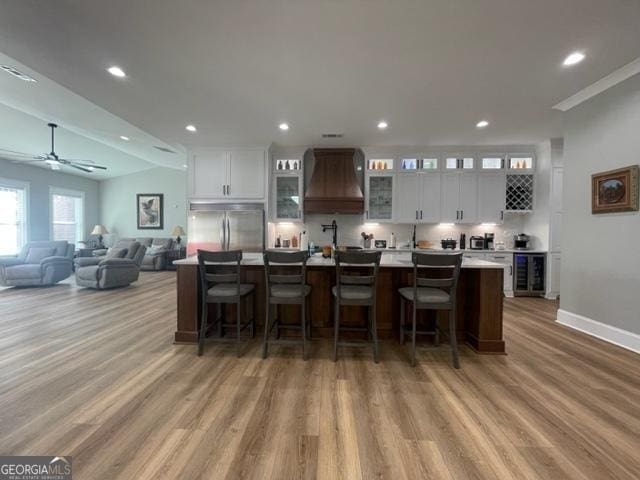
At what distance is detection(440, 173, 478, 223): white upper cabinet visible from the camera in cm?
521

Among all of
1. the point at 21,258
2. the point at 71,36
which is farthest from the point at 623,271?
the point at 21,258

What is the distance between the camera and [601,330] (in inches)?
126

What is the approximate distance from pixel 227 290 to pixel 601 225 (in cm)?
419

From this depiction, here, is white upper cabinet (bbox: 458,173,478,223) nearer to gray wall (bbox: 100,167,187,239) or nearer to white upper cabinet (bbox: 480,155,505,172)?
white upper cabinet (bbox: 480,155,505,172)

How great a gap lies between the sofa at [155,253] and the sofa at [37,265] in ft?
5.28

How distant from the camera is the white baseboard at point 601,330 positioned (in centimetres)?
290

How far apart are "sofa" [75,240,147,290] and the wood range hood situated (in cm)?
408

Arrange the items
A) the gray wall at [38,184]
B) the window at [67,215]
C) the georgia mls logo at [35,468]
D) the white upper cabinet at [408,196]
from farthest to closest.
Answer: the window at [67,215], the gray wall at [38,184], the white upper cabinet at [408,196], the georgia mls logo at [35,468]

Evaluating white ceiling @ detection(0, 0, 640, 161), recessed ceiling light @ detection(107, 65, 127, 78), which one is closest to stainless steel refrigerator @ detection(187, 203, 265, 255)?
white ceiling @ detection(0, 0, 640, 161)

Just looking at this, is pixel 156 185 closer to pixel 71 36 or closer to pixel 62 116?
pixel 62 116

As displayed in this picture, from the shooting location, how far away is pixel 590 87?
3129mm

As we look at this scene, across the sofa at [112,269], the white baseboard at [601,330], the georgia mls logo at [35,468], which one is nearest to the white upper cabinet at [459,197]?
the white baseboard at [601,330]

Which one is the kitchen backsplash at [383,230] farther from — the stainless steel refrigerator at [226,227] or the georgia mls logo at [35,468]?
the georgia mls logo at [35,468]

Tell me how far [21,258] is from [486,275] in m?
8.79
